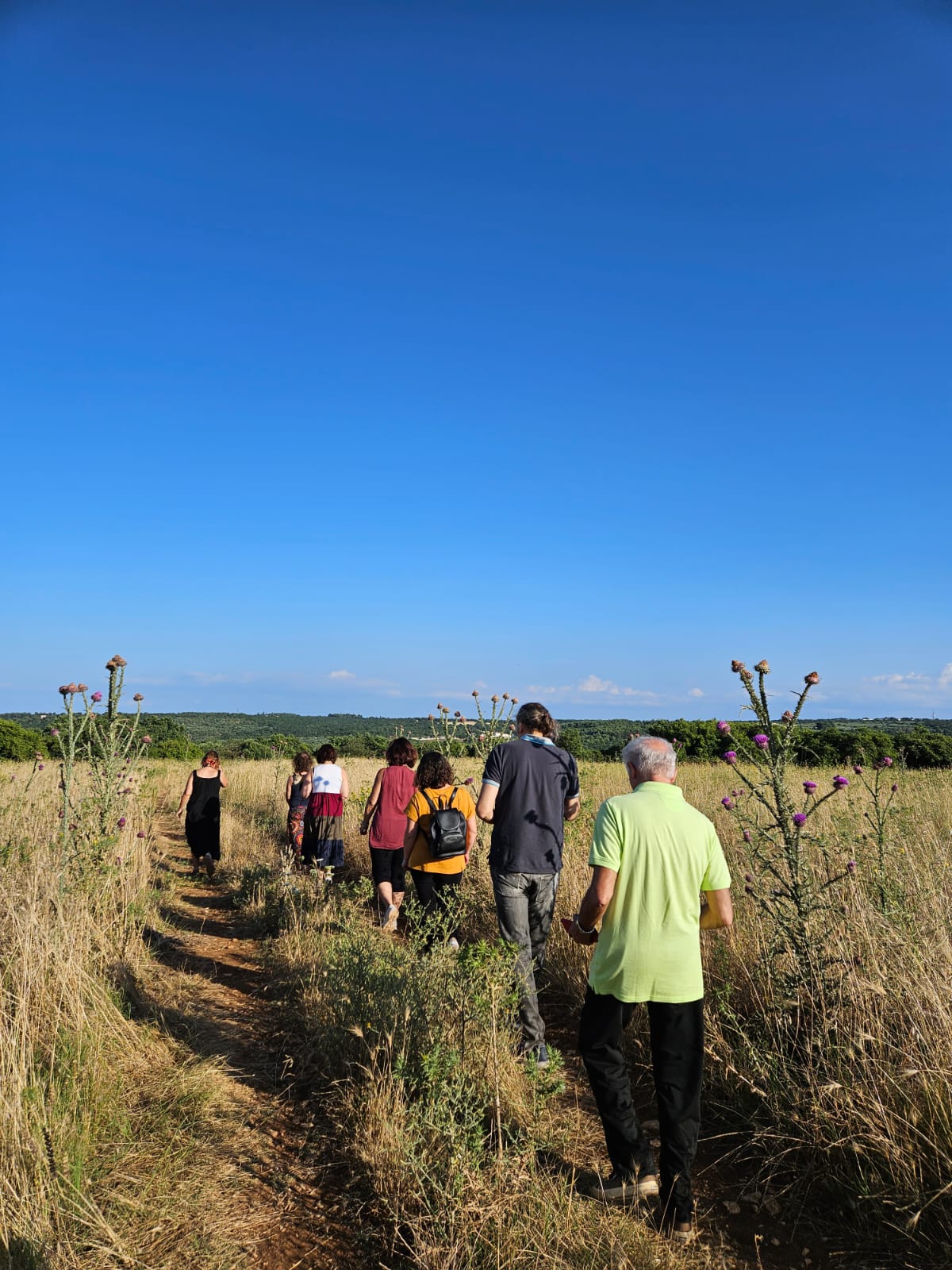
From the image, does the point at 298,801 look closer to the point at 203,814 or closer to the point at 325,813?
the point at 325,813

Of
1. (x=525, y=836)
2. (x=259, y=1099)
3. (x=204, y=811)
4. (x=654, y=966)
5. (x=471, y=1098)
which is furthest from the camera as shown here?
(x=204, y=811)

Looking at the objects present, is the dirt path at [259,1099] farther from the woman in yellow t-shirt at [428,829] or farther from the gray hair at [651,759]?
the gray hair at [651,759]

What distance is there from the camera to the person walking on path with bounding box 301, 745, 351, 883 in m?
9.01

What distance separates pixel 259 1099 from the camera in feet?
13.9

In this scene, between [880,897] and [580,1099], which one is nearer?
[580,1099]

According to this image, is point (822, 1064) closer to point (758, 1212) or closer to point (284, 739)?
point (758, 1212)

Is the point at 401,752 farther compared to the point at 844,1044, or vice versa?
the point at 401,752

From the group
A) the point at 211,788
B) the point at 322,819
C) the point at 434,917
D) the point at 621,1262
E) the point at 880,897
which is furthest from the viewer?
the point at 211,788

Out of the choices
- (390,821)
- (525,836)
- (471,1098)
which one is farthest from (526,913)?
(390,821)

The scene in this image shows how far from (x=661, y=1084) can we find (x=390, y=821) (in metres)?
4.71

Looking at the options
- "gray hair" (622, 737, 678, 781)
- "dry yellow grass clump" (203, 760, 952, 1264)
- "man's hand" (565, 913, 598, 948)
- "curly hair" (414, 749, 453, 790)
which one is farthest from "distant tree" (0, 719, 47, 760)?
"gray hair" (622, 737, 678, 781)

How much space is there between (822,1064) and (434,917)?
8.02 feet

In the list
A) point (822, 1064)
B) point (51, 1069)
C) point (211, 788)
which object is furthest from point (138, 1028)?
point (211, 788)

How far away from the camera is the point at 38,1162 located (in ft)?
9.99
